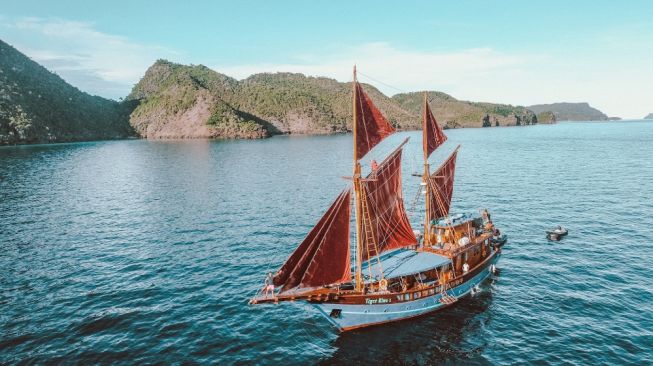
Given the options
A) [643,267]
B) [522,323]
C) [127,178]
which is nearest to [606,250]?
[643,267]

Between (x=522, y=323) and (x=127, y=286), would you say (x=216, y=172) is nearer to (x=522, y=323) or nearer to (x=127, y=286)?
(x=127, y=286)

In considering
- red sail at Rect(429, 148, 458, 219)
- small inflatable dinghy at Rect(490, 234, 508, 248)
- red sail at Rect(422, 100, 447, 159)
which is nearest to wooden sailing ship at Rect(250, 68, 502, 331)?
red sail at Rect(422, 100, 447, 159)

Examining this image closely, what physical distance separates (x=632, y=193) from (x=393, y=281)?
6405 centimetres

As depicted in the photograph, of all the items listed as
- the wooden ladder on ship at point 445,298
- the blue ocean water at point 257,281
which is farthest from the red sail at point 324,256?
the wooden ladder on ship at point 445,298

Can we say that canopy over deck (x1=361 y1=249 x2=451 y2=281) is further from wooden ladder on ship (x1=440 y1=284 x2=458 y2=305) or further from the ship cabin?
wooden ladder on ship (x1=440 y1=284 x2=458 y2=305)

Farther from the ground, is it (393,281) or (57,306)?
(393,281)

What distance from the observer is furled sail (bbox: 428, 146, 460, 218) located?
41.8 meters

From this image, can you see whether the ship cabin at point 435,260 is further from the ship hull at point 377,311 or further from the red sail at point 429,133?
the red sail at point 429,133

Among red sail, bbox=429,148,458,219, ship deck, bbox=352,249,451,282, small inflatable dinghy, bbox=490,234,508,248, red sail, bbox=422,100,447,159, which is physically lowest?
small inflatable dinghy, bbox=490,234,508,248

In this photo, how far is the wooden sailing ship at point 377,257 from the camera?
27.7m

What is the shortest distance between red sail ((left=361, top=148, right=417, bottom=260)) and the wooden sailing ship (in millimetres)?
86

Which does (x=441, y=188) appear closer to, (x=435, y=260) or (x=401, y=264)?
(x=435, y=260)

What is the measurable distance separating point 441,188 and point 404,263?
13.0m

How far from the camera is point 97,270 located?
41406 mm
